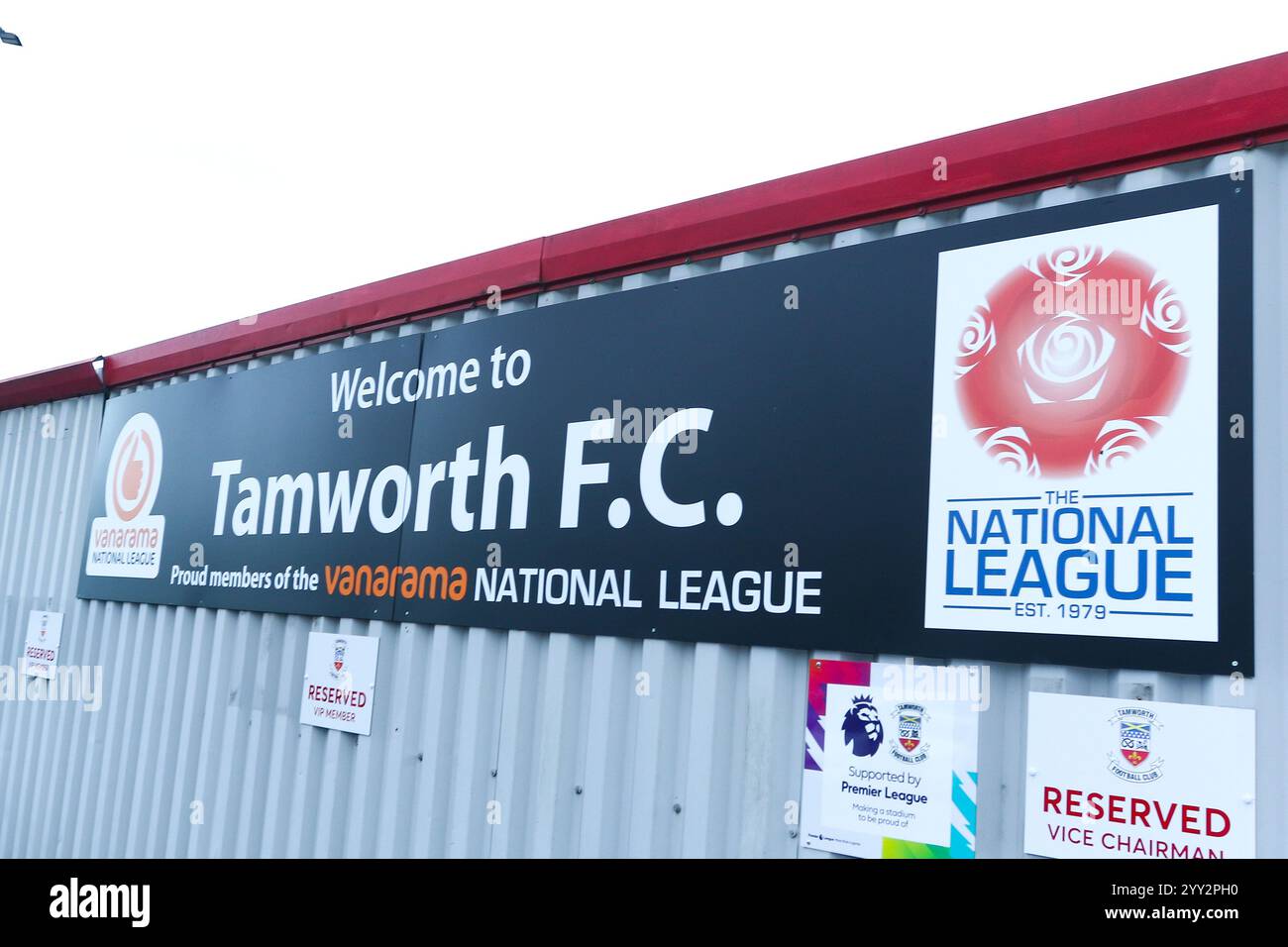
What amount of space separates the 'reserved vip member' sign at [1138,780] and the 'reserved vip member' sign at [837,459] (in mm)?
145

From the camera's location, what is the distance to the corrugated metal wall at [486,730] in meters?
2.69

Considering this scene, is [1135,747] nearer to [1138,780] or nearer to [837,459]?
[1138,780]

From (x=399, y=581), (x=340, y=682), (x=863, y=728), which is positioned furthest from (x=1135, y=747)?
(x=340, y=682)

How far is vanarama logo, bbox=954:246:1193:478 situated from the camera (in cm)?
275

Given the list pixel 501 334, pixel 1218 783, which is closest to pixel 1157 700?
pixel 1218 783

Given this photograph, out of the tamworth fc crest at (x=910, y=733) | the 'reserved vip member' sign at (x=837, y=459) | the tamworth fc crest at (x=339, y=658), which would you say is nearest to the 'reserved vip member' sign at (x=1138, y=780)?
the 'reserved vip member' sign at (x=837, y=459)

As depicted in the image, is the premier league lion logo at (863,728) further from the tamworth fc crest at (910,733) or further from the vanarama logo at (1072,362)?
the vanarama logo at (1072,362)

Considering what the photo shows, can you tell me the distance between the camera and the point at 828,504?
3.32 meters

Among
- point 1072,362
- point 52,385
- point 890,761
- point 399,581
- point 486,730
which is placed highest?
point 52,385

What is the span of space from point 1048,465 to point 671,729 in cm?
157

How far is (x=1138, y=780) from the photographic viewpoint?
8.63ft

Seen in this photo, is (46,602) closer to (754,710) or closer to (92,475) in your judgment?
(92,475)

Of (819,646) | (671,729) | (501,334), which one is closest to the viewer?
(819,646)

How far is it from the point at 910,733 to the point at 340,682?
280cm
